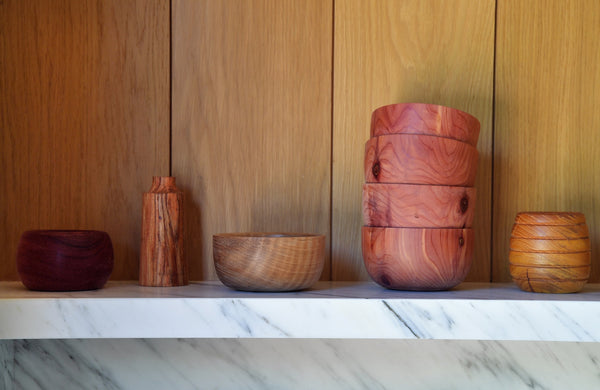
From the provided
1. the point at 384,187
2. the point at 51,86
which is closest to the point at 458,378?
the point at 384,187

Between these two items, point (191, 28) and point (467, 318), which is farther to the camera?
point (191, 28)

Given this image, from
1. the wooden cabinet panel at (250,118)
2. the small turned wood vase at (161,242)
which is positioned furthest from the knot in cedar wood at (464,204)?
the small turned wood vase at (161,242)

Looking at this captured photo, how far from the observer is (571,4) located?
2.79 ft

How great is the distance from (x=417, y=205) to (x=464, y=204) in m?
0.07

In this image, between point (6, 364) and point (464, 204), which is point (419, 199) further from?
point (6, 364)

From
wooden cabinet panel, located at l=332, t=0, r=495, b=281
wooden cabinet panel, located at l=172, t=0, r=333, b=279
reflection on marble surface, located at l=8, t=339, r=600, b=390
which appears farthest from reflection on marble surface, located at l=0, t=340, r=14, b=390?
wooden cabinet panel, located at l=332, t=0, r=495, b=281

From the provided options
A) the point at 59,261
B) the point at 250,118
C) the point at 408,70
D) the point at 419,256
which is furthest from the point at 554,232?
the point at 59,261

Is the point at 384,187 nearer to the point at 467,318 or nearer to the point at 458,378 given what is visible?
the point at 467,318

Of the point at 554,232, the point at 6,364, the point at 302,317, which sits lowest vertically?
the point at 6,364

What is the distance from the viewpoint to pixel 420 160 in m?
0.69

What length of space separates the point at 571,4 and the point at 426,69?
24 cm

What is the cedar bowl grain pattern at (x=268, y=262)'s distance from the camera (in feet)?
2.27

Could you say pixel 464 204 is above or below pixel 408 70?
below

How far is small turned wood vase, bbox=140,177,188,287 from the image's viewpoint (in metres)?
0.77
